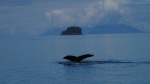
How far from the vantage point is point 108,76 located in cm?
4825

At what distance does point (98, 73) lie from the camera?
5188 cm

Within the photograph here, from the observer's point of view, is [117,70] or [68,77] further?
[117,70]

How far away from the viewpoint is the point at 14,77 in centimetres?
4909

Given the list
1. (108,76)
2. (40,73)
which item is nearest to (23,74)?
(40,73)

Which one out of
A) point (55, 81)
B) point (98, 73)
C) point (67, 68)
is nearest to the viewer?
point (55, 81)

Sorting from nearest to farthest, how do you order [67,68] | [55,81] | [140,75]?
1. [55,81]
2. [140,75]
3. [67,68]

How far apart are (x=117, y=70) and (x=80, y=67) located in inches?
276

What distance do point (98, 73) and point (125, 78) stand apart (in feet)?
21.6

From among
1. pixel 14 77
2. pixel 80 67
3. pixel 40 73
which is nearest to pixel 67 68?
pixel 80 67

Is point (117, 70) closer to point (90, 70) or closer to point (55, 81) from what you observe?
point (90, 70)

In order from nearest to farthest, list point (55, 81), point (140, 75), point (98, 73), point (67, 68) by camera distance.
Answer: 1. point (55, 81)
2. point (140, 75)
3. point (98, 73)
4. point (67, 68)

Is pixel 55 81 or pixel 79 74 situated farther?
pixel 79 74

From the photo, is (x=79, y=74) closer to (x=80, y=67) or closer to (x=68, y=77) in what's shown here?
(x=68, y=77)

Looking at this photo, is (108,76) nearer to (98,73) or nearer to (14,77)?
(98,73)
